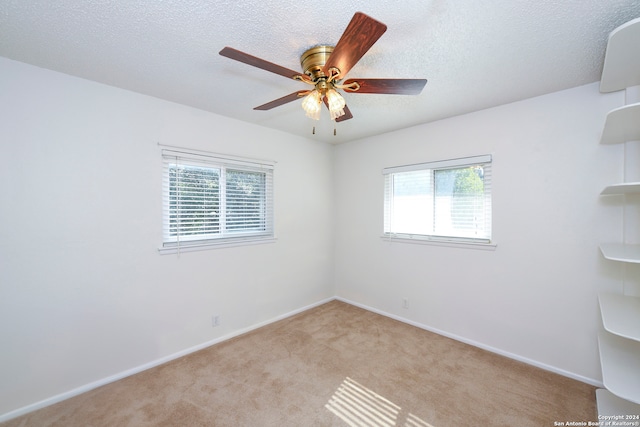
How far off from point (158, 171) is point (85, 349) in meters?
1.52

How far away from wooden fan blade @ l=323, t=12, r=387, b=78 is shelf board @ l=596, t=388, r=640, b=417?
8.70ft

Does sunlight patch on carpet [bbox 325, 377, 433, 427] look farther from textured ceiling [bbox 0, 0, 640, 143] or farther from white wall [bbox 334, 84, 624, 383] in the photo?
textured ceiling [bbox 0, 0, 640, 143]

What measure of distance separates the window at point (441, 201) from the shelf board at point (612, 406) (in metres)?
1.31

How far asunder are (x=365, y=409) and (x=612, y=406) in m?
1.65

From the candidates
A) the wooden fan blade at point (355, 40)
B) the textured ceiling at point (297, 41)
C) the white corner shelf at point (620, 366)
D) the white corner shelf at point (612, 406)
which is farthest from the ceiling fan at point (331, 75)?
the white corner shelf at point (612, 406)

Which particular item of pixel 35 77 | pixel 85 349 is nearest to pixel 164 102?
pixel 35 77

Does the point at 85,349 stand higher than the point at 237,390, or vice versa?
the point at 85,349

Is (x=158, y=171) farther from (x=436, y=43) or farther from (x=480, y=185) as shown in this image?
(x=480, y=185)

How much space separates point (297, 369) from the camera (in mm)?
2312

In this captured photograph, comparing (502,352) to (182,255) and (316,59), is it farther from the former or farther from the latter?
(182,255)

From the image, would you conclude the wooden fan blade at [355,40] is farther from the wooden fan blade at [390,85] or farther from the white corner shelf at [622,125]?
the white corner shelf at [622,125]

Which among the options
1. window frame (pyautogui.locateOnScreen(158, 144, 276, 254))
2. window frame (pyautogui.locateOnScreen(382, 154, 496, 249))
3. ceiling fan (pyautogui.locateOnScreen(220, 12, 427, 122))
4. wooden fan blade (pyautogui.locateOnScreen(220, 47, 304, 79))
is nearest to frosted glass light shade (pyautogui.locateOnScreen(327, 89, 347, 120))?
ceiling fan (pyautogui.locateOnScreen(220, 12, 427, 122))

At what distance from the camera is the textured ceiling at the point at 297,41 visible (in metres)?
1.33

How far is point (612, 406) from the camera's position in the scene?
70.2 inches
